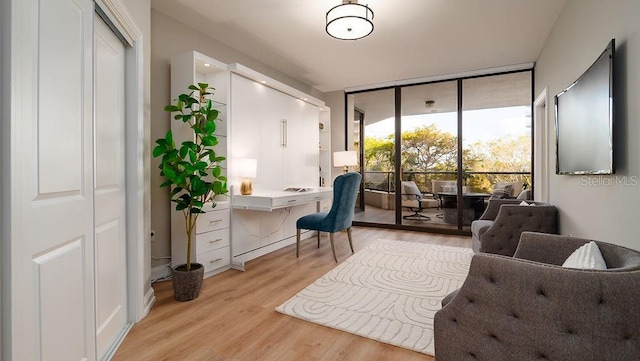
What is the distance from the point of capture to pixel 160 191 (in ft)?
9.91

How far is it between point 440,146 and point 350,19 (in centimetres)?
332

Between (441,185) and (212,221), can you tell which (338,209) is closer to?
(212,221)

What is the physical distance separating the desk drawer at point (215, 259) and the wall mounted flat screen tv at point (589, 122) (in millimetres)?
3233

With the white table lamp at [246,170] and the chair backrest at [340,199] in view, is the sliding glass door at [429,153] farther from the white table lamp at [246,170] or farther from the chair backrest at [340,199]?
the white table lamp at [246,170]

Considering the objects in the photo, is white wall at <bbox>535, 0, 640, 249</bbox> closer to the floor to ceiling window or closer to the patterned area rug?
the patterned area rug

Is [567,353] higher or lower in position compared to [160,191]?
lower

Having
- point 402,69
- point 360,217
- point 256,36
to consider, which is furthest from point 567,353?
point 360,217

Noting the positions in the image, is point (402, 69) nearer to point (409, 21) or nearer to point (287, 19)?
point (409, 21)

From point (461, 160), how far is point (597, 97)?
3.24 meters

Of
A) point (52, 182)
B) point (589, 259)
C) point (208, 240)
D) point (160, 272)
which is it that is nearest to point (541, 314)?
point (589, 259)

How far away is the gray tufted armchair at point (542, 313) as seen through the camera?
2.93 ft

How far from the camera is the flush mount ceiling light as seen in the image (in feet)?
8.64

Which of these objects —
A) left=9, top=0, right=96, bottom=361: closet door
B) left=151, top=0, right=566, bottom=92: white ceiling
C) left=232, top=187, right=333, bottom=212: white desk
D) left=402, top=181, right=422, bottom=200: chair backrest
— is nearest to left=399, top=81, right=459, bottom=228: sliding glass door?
left=402, top=181, right=422, bottom=200: chair backrest

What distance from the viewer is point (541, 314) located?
3.19 ft
